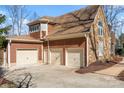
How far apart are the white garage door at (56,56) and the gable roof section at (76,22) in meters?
2.12

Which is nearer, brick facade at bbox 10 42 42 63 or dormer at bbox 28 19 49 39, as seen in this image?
brick facade at bbox 10 42 42 63

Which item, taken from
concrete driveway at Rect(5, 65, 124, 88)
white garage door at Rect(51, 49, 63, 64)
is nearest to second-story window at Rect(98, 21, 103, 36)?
white garage door at Rect(51, 49, 63, 64)

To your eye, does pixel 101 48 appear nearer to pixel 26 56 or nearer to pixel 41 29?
pixel 41 29

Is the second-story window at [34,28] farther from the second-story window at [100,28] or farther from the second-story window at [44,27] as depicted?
the second-story window at [100,28]


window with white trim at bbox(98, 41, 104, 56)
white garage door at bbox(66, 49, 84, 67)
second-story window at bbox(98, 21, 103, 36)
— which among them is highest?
second-story window at bbox(98, 21, 103, 36)

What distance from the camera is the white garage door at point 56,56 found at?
1992 cm

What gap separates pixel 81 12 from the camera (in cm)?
2231

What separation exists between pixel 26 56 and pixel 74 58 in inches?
231

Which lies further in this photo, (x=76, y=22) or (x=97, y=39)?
(x=76, y=22)

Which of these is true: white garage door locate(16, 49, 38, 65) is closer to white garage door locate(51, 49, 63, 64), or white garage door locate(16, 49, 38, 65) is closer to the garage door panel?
white garage door locate(51, 49, 63, 64)

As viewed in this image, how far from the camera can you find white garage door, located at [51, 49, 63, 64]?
1992 centimetres

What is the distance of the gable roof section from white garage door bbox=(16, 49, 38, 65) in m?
3.01

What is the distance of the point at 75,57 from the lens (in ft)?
60.1

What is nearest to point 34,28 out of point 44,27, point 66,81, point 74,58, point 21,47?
point 44,27
